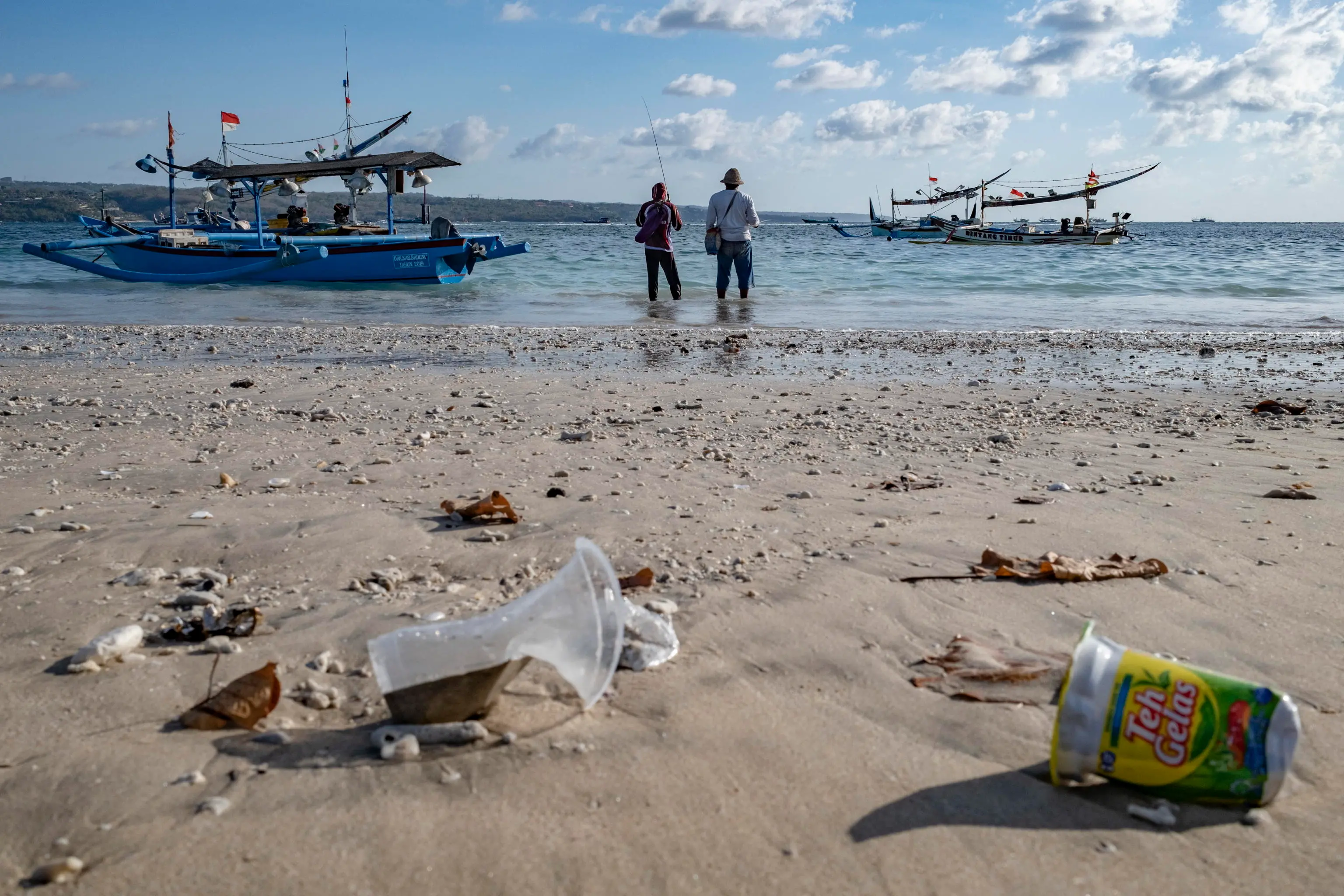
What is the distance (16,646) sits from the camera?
2.53m

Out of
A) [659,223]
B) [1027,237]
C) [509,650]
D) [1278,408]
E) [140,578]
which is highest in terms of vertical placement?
[1027,237]

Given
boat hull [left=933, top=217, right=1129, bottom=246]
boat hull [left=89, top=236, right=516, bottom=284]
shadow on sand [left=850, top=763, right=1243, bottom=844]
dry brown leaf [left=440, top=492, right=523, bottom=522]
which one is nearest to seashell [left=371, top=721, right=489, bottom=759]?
shadow on sand [left=850, top=763, right=1243, bottom=844]

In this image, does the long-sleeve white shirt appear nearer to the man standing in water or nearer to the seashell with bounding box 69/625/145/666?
the man standing in water

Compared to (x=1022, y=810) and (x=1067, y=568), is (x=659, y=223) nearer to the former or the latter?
(x=1067, y=568)

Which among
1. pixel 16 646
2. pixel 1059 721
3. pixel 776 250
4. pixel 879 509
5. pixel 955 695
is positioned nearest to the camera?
pixel 1059 721

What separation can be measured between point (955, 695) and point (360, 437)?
3647 mm

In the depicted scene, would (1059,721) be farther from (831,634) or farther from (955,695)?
(831,634)

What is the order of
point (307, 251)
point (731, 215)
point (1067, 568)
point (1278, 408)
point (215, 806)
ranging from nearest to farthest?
point (215, 806)
point (1067, 568)
point (1278, 408)
point (731, 215)
point (307, 251)

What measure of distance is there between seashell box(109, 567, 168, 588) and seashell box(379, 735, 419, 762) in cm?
138

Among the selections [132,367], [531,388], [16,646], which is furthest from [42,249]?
[16,646]

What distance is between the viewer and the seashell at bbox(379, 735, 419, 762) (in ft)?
6.54

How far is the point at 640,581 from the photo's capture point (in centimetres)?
298

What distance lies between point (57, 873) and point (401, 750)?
0.61 meters

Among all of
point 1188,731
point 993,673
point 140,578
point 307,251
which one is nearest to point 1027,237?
point 307,251
